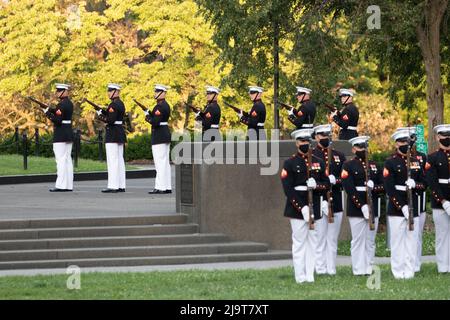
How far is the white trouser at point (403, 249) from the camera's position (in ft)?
62.0

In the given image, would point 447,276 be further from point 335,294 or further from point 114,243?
point 114,243

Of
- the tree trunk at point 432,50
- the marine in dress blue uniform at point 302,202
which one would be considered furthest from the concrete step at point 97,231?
the tree trunk at point 432,50

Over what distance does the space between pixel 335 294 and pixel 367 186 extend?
2.75 m

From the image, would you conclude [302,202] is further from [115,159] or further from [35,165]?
[35,165]

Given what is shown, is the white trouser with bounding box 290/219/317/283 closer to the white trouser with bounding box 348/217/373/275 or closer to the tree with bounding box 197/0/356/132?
the white trouser with bounding box 348/217/373/275

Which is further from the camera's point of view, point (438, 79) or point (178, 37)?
point (178, 37)

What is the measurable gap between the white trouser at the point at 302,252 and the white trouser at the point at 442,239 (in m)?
2.06

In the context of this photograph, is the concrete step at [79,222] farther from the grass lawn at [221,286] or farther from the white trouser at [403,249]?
the white trouser at [403,249]

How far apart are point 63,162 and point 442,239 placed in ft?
31.3

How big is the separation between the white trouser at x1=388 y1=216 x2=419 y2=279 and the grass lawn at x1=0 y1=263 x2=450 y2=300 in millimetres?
151

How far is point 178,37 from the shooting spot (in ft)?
149

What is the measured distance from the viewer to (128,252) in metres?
21.3

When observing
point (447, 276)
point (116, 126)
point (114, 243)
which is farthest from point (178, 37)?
point (447, 276)
